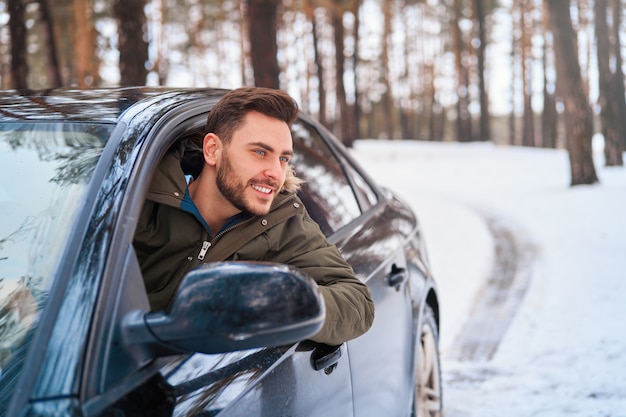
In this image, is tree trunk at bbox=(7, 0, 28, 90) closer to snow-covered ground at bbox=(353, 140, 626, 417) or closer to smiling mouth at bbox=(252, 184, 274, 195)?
snow-covered ground at bbox=(353, 140, 626, 417)

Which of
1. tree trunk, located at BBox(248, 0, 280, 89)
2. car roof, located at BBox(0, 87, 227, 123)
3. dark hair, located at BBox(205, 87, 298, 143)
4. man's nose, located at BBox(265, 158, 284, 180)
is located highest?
tree trunk, located at BBox(248, 0, 280, 89)

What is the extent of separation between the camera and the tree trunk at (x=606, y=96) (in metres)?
20.0

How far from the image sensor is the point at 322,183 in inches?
127

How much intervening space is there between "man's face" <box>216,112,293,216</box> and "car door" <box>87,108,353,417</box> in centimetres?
18

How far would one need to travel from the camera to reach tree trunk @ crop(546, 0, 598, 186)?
1481 cm

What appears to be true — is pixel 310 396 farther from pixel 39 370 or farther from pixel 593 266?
pixel 593 266

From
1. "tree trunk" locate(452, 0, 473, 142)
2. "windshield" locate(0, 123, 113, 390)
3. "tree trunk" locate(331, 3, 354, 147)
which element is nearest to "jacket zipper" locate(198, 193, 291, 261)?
"windshield" locate(0, 123, 113, 390)

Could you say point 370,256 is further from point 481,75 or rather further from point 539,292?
point 481,75

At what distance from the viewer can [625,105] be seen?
2567 centimetres

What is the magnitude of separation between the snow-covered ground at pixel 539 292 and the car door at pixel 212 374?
7.59 feet

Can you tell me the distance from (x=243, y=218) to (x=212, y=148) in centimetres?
27

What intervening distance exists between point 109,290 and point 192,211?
61 centimetres

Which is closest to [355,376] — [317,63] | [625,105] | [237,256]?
[237,256]

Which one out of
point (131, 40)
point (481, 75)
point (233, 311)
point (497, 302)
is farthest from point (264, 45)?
point (481, 75)
